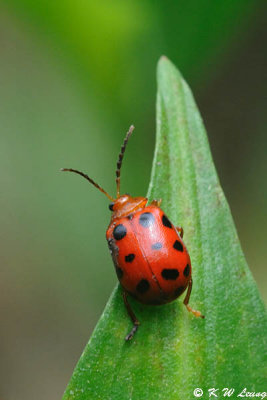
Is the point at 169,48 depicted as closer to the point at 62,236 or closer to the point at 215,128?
the point at 215,128

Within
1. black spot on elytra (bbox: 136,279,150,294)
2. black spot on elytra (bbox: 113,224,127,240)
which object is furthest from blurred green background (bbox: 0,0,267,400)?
black spot on elytra (bbox: 136,279,150,294)

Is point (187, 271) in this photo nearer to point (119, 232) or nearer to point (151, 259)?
point (151, 259)

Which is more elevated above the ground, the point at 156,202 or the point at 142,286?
the point at 156,202

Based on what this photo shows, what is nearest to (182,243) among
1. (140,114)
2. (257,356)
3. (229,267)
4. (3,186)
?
(229,267)

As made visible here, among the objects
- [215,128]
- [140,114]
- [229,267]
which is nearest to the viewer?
[229,267]

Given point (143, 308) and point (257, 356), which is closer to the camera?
point (257, 356)

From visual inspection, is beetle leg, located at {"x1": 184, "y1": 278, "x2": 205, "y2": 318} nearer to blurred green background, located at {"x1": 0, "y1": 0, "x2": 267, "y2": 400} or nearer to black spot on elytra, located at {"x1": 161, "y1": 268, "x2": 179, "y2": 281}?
black spot on elytra, located at {"x1": 161, "y1": 268, "x2": 179, "y2": 281}

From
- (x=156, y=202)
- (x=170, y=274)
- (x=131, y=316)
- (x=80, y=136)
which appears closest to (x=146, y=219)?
(x=156, y=202)
